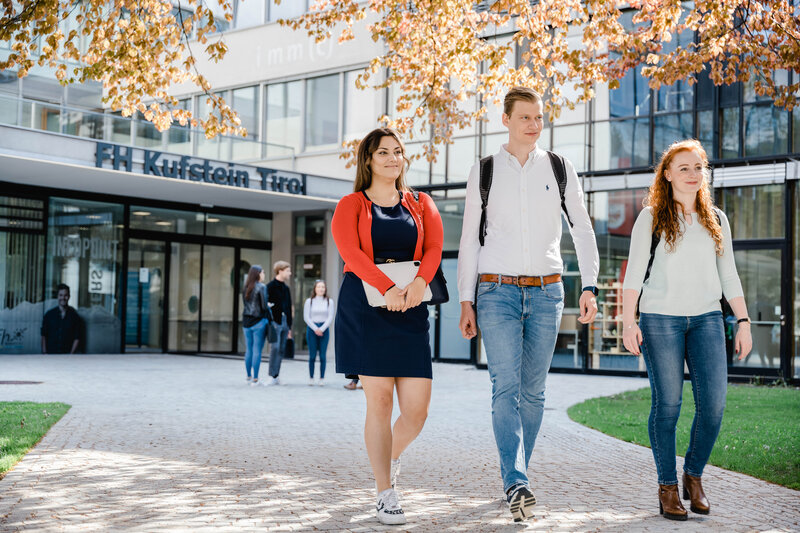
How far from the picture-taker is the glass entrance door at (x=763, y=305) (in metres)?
15.5

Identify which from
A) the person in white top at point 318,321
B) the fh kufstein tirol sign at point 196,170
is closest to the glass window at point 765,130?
the person in white top at point 318,321

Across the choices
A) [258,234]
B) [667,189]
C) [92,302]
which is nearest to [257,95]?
[258,234]

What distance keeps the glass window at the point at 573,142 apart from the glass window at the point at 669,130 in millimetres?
1534

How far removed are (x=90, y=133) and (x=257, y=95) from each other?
7687 mm

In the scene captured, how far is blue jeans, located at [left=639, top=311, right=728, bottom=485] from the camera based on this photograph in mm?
4598

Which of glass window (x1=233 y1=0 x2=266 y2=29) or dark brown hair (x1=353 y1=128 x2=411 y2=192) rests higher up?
glass window (x1=233 y1=0 x2=266 y2=29)

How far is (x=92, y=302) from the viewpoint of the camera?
20344 millimetres

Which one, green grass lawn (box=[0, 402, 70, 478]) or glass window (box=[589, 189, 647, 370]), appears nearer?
green grass lawn (box=[0, 402, 70, 478])

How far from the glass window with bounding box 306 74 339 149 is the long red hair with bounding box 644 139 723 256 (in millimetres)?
18172

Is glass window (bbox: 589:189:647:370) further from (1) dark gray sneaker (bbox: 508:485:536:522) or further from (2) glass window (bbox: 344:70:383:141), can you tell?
(1) dark gray sneaker (bbox: 508:485:536:522)

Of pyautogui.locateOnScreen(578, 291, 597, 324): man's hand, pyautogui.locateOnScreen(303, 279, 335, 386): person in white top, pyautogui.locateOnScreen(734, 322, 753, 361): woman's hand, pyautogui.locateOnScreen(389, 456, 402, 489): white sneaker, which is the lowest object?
pyautogui.locateOnScreen(389, 456, 402, 489): white sneaker

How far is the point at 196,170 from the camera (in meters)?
18.3

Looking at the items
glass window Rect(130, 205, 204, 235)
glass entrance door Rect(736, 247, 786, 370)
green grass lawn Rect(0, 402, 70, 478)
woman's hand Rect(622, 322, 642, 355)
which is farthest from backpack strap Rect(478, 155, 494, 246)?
glass window Rect(130, 205, 204, 235)

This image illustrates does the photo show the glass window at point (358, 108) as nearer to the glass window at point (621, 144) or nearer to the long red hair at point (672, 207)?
the glass window at point (621, 144)
